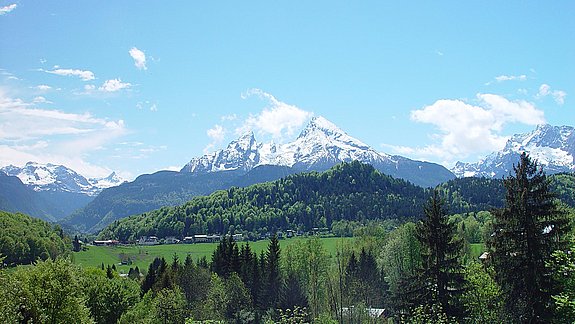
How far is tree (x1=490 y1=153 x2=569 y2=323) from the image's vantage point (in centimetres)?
3347

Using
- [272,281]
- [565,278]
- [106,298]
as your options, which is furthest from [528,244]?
[106,298]

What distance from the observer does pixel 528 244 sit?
34.2m

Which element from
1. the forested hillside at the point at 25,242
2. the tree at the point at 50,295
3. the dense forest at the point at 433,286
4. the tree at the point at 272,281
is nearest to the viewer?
the dense forest at the point at 433,286

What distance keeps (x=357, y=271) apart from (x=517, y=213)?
209ft

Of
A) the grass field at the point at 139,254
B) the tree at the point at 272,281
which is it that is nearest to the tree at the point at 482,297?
the tree at the point at 272,281

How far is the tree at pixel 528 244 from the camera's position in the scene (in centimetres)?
3347

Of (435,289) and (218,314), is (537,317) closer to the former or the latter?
(435,289)

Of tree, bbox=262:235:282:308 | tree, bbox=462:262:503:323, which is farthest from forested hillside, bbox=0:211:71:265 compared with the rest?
tree, bbox=462:262:503:323

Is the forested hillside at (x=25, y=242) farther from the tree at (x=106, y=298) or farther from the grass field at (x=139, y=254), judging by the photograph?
the tree at (x=106, y=298)

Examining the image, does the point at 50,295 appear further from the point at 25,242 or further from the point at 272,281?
the point at 25,242

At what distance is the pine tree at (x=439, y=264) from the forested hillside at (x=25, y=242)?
392 feet

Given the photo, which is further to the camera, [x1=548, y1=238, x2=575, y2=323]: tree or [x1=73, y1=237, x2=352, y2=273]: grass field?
[x1=73, y1=237, x2=352, y2=273]: grass field

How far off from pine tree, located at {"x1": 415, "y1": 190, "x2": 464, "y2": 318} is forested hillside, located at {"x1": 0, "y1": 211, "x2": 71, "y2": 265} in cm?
11959

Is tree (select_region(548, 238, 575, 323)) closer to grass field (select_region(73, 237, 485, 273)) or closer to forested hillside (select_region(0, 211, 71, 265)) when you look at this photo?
grass field (select_region(73, 237, 485, 273))
